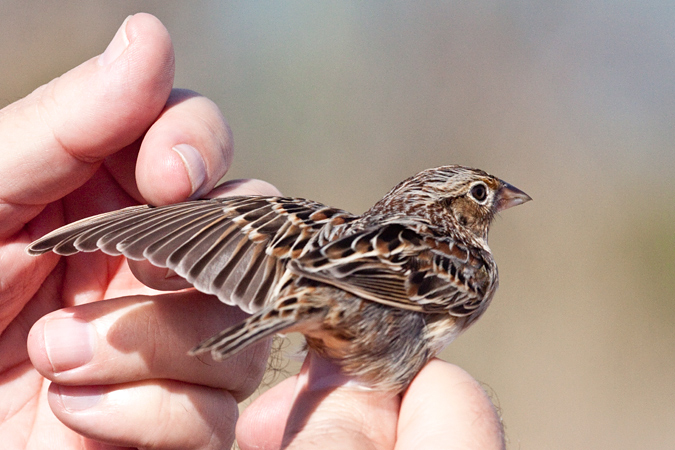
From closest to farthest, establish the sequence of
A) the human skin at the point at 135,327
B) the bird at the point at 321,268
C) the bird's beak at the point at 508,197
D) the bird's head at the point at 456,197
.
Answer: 1. the bird at the point at 321,268
2. the human skin at the point at 135,327
3. the bird's head at the point at 456,197
4. the bird's beak at the point at 508,197

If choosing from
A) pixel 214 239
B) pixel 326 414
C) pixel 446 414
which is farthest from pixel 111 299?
pixel 446 414

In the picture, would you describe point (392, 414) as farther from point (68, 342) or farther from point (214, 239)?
point (68, 342)

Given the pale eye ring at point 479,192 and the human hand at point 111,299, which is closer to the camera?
the human hand at point 111,299

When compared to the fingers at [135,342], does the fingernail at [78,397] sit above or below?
below

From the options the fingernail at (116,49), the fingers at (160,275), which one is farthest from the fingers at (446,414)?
the fingernail at (116,49)

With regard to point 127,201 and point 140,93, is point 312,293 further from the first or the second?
point 127,201

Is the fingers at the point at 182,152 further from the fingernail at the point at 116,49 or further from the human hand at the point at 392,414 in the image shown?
the human hand at the point at 392,414
